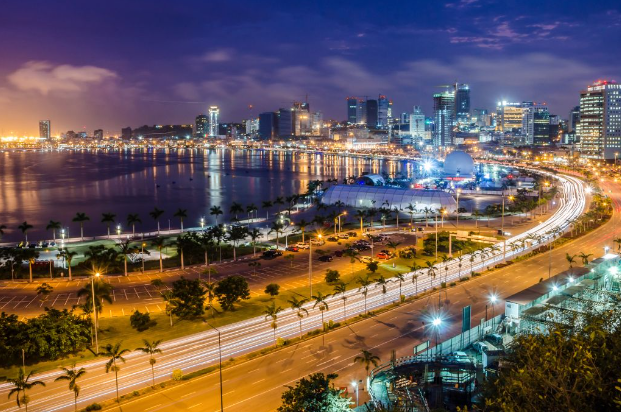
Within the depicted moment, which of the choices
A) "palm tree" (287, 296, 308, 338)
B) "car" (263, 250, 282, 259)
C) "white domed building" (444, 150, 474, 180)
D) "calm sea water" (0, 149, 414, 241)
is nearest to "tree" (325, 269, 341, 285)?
"palm tree" (287, 296, 308, 338)

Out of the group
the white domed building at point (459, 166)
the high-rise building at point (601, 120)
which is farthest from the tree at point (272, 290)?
the high-rise building at point (601, 120)

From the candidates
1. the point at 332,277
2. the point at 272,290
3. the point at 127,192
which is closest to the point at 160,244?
the point at 272,290

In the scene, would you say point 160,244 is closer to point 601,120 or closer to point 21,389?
point 21,389

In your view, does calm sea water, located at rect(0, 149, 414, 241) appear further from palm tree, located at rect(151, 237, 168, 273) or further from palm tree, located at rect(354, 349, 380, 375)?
palm tree, located at rect(354, 349, 380, 375)

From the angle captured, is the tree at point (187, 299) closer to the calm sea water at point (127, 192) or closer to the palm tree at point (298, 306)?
the palm tree at point (298, 306)

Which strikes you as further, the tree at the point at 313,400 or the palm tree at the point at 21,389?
the palm tree at the point at 21,389

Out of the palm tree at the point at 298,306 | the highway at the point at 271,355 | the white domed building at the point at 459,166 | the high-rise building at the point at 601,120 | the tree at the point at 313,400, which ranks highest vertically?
the high-rise building at the point at 601,120
